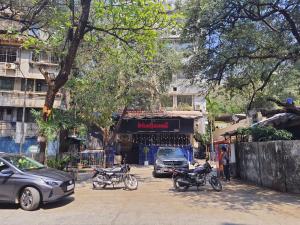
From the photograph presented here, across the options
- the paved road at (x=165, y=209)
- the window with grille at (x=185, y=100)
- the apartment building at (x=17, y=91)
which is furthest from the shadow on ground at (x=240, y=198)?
the window with grille at (x=185, y=100)

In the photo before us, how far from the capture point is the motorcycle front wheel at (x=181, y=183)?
12984 mm

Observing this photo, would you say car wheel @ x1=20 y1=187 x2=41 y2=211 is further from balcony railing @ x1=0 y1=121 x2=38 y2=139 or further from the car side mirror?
balcony railing @ x1=0 y1=121 x2=38 y2=139

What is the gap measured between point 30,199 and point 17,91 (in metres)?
24.7

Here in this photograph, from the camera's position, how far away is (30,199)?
356 inches

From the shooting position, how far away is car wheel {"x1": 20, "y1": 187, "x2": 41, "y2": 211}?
898 cm

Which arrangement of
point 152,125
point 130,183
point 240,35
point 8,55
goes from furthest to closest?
point 8,55
point 152,125
point 240,35
point 130,183

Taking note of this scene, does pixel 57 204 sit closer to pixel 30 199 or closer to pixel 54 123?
pixel 30 199

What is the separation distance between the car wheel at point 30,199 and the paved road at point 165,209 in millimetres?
233

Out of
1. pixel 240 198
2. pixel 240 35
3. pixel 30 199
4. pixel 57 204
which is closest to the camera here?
pixel 30 199

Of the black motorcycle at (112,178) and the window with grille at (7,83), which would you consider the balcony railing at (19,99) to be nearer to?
the window with grille at (7,83)

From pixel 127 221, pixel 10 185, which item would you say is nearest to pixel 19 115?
pixel 10 185

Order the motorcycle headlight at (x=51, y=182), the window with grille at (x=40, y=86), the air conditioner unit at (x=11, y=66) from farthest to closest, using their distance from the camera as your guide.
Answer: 1. the window with grille at (x=40, y=86)
2. the air conditioner unit at (x=11, y=66)
3. the motorcycle headlight at (x=51, y=182)

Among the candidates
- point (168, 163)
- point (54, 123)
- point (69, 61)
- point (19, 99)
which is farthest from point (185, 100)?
point (69, 61)

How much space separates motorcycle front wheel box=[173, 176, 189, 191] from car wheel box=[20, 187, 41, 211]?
583cm
